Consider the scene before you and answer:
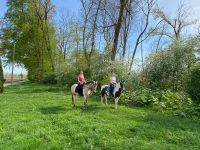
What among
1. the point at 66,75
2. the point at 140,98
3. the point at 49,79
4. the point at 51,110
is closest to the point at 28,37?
the point at 49,79

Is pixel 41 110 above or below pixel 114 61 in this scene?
below

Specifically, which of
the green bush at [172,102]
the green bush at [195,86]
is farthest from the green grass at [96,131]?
the green bush at [195,86]

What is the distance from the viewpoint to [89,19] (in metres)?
43.8

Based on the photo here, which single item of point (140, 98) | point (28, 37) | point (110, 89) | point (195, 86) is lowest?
point (140, 98)

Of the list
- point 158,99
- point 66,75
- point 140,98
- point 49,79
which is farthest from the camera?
point 49,79

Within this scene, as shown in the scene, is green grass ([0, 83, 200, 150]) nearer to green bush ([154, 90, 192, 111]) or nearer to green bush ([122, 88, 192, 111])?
green bush ([154, 90, 192, 111])

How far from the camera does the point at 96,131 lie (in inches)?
411

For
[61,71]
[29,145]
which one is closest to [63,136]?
[29,145]

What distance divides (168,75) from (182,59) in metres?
1.33

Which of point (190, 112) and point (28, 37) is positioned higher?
point (28, 37)

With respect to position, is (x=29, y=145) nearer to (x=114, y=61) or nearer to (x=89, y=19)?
(x=114, y=61)

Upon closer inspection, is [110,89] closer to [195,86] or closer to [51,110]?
[51,110]

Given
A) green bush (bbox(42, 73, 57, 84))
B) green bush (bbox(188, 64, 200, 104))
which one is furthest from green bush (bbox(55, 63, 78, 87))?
green bush (bbox(188, 64, 200, 104))

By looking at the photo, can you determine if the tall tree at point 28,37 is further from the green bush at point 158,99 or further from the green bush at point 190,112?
the green bush at point 190,112
